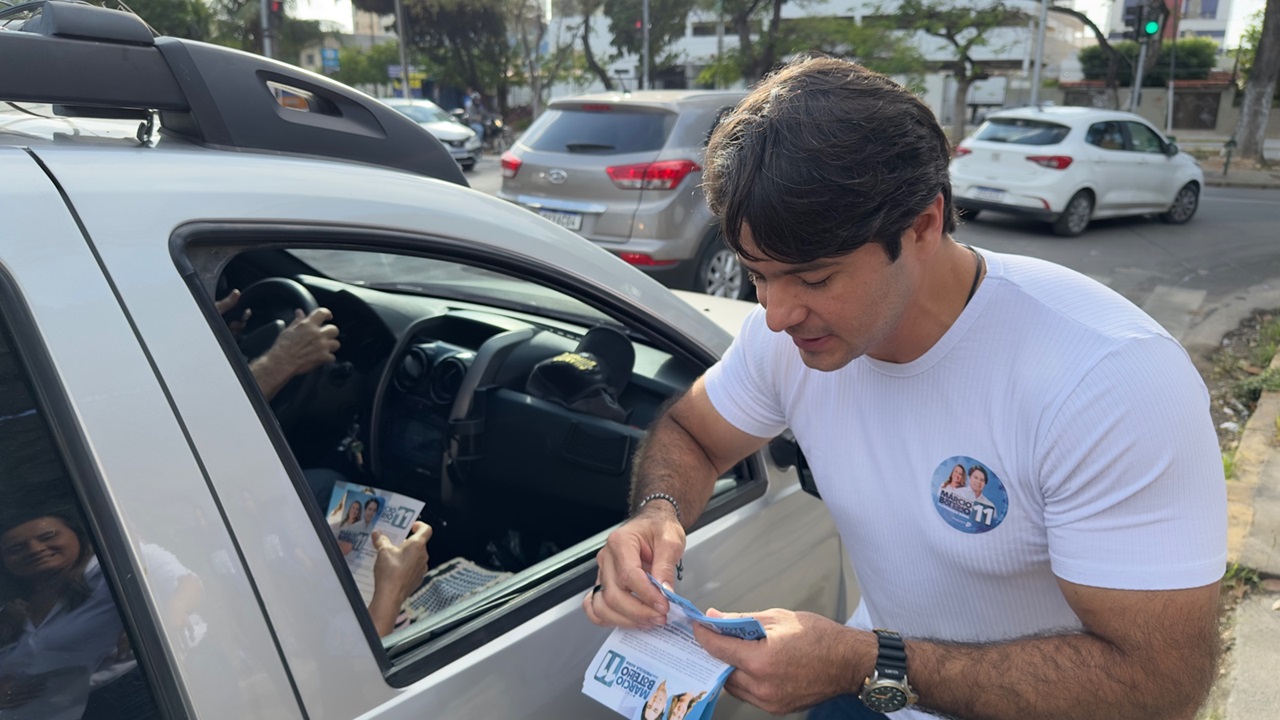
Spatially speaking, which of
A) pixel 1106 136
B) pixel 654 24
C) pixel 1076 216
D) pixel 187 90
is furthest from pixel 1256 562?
pixel 654 24

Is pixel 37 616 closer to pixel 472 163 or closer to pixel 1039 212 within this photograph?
pixel 1039 212

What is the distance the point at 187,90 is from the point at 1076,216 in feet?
36.1

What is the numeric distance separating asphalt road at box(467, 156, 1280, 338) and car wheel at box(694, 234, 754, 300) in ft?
10.0

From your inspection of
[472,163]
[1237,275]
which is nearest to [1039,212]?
[1237,275]

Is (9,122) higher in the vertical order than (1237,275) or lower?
higher

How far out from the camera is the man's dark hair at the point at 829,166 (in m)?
1.18

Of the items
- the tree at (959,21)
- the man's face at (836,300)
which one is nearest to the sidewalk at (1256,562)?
the man's face at (836,300)

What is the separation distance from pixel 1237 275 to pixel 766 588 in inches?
354

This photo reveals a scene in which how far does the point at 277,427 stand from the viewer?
1.12 metres

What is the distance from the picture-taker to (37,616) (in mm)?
958

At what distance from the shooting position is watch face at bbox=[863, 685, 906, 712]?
1.26 meters

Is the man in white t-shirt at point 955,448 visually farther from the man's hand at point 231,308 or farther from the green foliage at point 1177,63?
the green foliage at point 1177,63

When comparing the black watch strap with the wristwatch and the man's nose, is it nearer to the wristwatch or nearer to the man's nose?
the wristwatch

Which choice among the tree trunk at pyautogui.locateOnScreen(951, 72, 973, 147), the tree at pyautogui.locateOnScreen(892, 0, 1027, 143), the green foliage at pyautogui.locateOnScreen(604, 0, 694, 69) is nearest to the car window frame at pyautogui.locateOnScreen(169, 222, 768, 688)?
the tree at pyautogui.locateOnScreen(892, 0, 1027, 143)
